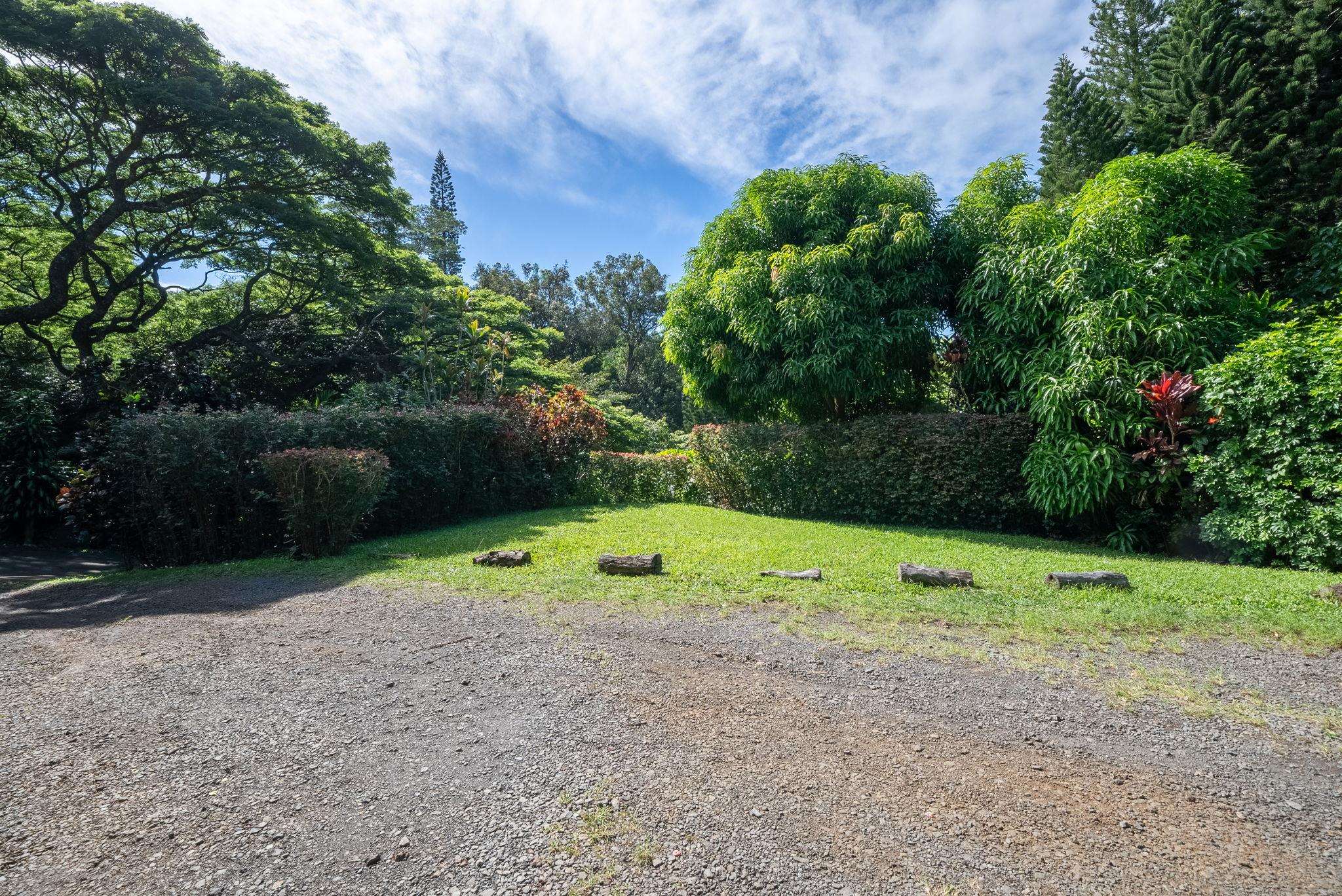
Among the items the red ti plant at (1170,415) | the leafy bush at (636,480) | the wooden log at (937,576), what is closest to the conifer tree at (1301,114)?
the red ti plant at (1170,415)

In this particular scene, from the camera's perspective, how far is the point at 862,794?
2066 millimetres

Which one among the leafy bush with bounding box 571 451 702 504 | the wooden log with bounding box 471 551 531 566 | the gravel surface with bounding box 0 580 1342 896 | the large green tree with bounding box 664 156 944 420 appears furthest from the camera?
the leafy bush with bounding box 571 451 702 504

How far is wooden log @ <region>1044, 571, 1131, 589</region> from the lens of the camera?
15.7 ft

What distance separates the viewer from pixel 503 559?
19.5 ft

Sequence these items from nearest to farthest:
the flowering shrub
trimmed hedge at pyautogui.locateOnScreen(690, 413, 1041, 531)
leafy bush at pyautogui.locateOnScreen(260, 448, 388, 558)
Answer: leafy bush at pyautogui.locateOnScreen(260, 448, 388, 558)
trimmed hedge at pyautogui.locateOnScreen(690, 413, 1041, 531)
the flowering shrub

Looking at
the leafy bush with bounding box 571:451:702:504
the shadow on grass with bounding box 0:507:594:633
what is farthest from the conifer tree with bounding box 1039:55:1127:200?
the shadow on grass with bounding box 0:507:594:633

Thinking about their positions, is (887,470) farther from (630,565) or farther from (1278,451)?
(630,565)

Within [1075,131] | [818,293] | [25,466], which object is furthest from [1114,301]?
[25,466]

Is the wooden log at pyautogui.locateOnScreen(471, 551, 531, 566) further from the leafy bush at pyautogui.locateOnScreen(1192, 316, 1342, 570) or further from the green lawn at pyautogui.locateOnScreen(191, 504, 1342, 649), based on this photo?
the leafy bush at pyautogui.locateOnScreen(1192, 316, 1342, 570)

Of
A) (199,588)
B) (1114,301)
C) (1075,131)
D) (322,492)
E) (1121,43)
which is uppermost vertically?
(1121,43)

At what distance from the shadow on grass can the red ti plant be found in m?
7.18

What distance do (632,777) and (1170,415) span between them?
23.1ft

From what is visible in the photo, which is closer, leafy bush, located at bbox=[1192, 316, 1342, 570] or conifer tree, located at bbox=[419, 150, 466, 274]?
leafy bush, located at bbox=[1192, 316, 1342, 570]

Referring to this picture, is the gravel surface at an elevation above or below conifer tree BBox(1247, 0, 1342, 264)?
Result: below
